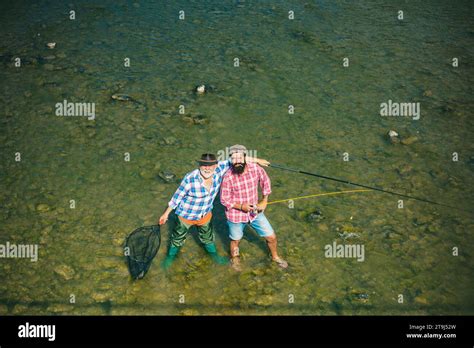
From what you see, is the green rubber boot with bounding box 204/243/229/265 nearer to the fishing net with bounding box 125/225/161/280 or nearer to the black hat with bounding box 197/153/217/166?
the fishing net with bounding box 125/225/161/280

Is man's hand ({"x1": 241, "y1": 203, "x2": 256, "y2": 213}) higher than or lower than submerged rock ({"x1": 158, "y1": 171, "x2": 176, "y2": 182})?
lower

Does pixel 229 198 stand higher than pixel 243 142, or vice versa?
pixel 243 142

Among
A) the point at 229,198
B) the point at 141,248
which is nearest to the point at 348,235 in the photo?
the point at 229,198

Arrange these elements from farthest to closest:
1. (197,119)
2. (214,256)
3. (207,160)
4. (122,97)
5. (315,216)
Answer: (122,97) → (197,119) → (315,216) → (214,256) → (207,160)

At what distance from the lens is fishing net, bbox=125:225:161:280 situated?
21.6ft

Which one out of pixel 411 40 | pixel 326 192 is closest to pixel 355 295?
pixel 326 192

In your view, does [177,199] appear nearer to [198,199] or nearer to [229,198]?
[198,199]

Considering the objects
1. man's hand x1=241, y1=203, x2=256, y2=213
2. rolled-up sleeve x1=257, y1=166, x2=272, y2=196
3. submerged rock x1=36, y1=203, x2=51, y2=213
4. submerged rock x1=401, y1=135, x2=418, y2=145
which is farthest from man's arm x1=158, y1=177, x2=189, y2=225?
submerged rock x1=401, y1=135, x2=418, y2=145

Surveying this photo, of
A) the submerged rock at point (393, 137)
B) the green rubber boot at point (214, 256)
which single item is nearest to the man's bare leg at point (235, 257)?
the green rubber boot at point (214, 256)

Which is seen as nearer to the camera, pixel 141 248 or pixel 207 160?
pixel 207 160

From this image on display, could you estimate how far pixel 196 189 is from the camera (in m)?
6.09

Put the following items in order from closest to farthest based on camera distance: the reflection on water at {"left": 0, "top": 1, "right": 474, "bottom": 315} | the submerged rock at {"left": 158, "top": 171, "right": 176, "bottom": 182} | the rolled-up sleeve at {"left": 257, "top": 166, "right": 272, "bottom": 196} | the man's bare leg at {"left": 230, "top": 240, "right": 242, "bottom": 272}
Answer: the rolled-up sleeve at {"left": 257, "top": 166, "right": 272, "bottom": 196} < the reflection on water at {"left": 0, "top": 1, "right": 474, "bottom": 315} < the man's bare leg at {"left": 230, "top": 240, "right": 242, "bottom": 272} < the submerged rock at {"left": 158, "top": 171, "right": 176, "bottom": 182}

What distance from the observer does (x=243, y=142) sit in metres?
9.28

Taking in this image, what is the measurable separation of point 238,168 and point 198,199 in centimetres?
70
